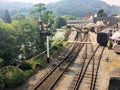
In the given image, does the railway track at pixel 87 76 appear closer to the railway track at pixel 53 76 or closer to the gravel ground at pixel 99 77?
the gravel ground at pixel 99 77

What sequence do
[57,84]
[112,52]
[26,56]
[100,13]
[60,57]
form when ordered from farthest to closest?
[100,13] < [26,56] < [112,52] < [60,57] < [57,84]

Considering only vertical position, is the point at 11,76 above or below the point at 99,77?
above

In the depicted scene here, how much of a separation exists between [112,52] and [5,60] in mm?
17476

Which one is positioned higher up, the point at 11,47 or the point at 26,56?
the point at 11,47

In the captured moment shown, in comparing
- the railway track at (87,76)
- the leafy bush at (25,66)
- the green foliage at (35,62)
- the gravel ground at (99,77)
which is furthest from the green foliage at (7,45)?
the railway track at (87,76)

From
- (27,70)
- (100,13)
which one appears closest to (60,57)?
(27,70)

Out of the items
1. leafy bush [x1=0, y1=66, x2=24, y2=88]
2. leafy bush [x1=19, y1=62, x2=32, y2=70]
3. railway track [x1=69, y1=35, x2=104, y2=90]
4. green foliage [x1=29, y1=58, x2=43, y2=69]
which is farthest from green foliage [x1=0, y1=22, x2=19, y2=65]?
leafy bush [x1=0, y1=66, x2=24, y2=88]

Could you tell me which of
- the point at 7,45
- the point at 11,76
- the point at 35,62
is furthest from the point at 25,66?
the point at 7,45

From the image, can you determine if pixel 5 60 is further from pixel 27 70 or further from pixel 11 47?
pixel 27 70

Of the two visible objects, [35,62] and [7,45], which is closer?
[35,62]

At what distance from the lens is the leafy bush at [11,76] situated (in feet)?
72.1

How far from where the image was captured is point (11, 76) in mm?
22047

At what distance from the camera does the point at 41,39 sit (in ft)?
159

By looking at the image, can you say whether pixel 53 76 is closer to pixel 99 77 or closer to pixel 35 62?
pixel 35 62
